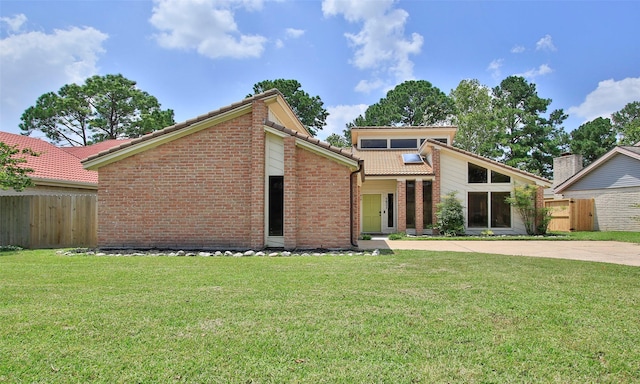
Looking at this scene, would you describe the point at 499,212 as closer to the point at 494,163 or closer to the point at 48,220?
the point at 494,163

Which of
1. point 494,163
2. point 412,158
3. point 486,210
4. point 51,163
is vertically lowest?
point 486,210

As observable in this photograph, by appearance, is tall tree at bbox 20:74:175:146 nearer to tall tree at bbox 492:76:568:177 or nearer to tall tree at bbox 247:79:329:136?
tall tree at bbox 247:79:329:136

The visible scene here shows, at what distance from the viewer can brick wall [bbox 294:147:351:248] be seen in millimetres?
10484

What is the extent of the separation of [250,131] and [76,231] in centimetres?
707

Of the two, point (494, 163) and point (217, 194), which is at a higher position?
point (494, 163)

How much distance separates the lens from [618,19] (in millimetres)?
12094

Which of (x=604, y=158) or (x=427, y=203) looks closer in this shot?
(x=427, y=203)

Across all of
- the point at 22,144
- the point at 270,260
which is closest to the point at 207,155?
the point at 270,260

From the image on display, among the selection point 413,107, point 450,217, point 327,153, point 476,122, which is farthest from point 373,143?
point 413,107

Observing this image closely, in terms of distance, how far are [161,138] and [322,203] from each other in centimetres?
513

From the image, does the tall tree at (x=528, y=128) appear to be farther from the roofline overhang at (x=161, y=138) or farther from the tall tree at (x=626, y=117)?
the roofline overhang at (x=161, y=138)

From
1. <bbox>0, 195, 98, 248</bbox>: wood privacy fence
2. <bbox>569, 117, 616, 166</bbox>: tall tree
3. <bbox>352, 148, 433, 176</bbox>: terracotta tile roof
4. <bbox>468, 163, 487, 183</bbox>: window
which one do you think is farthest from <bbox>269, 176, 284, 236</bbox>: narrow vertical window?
<bbox>569, 117, 616, 166</bbox>: tall tree

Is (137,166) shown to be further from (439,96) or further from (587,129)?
(587,129)

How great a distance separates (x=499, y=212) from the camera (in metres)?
17.8
